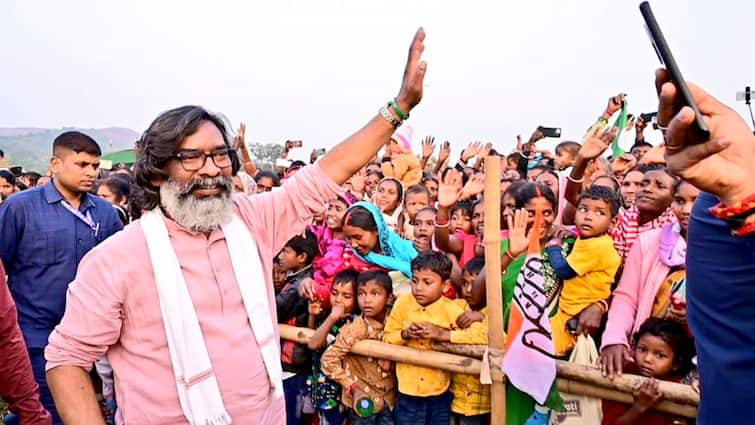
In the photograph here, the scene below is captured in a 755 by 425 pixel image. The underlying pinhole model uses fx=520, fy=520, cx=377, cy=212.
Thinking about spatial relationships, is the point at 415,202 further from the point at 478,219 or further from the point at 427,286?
the point at 427,286

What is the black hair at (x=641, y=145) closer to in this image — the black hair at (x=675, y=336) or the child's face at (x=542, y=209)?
the child's face at (x=542, y=209)

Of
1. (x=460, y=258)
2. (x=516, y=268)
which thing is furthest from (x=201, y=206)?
(x=460, y=258)

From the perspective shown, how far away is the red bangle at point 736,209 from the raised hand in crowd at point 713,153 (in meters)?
0.01

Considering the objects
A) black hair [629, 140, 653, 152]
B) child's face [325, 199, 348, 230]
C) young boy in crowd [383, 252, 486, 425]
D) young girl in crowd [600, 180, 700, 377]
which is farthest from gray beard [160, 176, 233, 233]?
black hair [629, 140, 653, 152]

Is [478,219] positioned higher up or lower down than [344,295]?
higher up

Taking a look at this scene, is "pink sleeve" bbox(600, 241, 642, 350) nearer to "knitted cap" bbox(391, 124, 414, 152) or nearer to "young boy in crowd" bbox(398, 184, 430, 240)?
"young boy in crowd" bbox(398, 184, 430, 240)

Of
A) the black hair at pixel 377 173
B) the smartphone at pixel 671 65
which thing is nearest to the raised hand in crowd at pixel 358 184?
the black hair at pixel 377 173

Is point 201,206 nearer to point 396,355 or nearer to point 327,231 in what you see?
point 396,355

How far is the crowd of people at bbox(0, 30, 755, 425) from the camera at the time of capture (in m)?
1.20

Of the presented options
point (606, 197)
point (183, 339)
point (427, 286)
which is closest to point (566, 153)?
point (606, 197)

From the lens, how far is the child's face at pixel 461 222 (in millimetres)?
4605

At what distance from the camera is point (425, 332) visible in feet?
10.3

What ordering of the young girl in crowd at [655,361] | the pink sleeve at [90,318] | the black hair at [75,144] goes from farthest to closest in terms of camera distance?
the black hair at [75,144]
the young girl in crowd at [655,361]
the pink sleeve at [90,318]

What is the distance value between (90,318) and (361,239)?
7.96 ft
